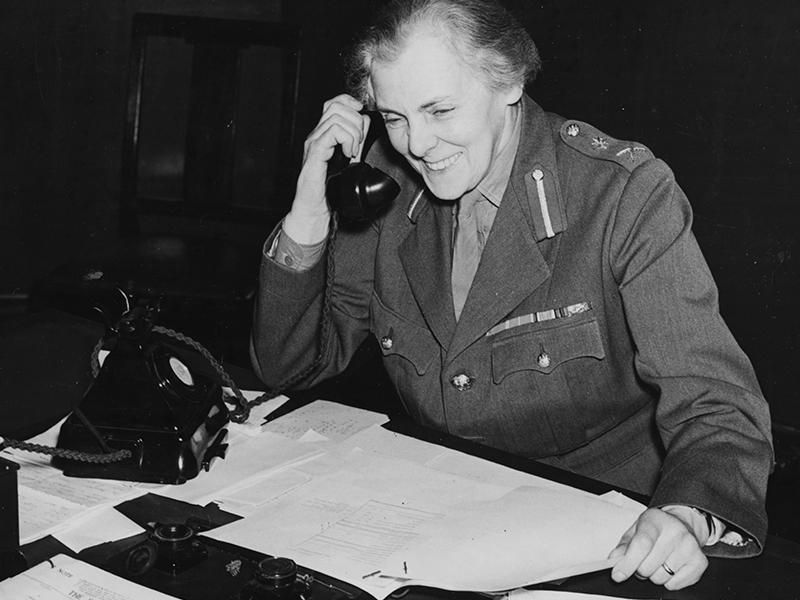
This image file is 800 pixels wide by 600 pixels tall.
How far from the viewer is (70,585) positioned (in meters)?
1.09

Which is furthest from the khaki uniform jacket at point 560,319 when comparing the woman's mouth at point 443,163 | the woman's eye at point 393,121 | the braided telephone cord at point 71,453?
the braided telephone cord at point 71,453

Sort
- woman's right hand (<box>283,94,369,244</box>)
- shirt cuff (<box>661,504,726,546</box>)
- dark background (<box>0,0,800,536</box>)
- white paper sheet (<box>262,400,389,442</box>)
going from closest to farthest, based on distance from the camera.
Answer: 1. shirt cuff (<box>661,504,726,546</box>)
2. white paper sheet (<box>262,400,389,442</box>)
3. woman's right hand (<box>283,94,369,244</box>)
4. dark background (<box>0,0,800,536</box>)

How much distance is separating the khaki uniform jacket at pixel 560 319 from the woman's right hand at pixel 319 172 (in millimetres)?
55

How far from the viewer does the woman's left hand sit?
3.68 feet

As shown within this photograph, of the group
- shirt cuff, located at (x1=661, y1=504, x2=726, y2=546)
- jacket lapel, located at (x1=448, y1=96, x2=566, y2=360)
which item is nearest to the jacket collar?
jacket lapel, located at (x1=448, y1=96, x2=566, y2=360)

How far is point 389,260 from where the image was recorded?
1809 millimetres

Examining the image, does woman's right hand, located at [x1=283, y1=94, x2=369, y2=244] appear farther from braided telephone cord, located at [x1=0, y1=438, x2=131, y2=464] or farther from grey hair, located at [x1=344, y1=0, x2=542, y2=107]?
braided telephone cord, located at [x1=0, y1=438, x2=131, y2=464]

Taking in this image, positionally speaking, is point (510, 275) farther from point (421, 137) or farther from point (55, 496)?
point (55, 496)

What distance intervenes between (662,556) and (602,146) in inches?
29.1

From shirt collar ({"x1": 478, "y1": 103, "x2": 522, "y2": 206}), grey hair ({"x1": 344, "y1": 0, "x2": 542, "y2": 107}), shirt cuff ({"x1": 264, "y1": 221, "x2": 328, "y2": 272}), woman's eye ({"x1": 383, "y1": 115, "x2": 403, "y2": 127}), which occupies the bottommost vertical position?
shirt cuff ({"x1": 264, "y1": 221, "x2": 328, "y2": 272})

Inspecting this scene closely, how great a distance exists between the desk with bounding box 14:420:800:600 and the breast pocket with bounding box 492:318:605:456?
0.27 meters

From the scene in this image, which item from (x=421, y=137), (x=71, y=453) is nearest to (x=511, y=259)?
(x=421, y=137)

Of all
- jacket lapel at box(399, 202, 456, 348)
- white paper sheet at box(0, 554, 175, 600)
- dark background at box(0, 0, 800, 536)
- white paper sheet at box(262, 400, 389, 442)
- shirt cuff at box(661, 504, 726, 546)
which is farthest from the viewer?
dark background at box(0, 0, 800, 536)

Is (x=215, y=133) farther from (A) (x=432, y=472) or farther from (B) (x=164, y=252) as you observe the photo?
(A) (x=432, y=472)
